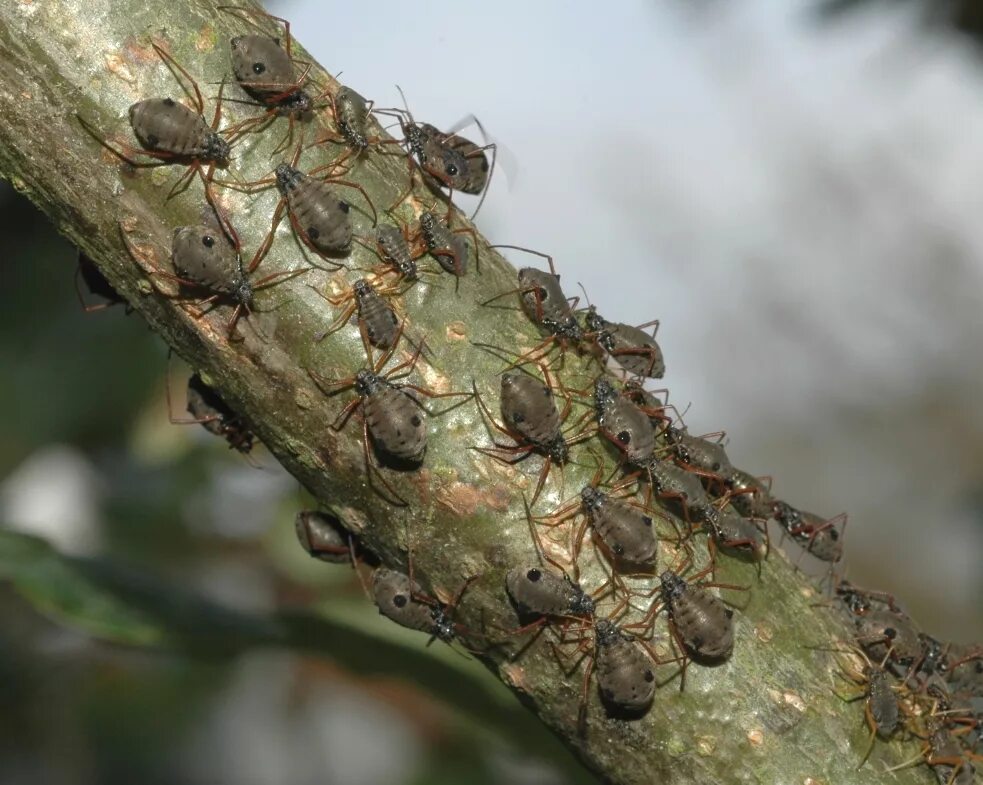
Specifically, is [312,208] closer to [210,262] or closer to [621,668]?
[210,262]

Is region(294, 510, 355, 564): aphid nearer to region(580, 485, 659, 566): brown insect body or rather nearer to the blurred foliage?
region(580, 485, 659, 566): brown insect body

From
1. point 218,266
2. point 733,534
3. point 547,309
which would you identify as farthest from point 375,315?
point 733,534

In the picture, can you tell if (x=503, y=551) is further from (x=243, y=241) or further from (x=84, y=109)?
(x=84, y=109)

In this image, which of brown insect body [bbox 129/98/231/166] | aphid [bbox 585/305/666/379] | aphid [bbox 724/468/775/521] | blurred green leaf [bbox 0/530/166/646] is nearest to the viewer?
brown insect body [bbox 129/98/231/166]

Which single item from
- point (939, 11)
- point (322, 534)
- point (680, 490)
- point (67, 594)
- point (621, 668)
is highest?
point (939, 11)

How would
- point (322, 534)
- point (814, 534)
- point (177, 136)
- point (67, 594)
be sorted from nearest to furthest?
point (177, 136) → point (322, 534) → point (67, 594) → point (814, 534)

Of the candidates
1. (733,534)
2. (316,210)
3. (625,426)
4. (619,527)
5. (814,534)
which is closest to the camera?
(316,210)

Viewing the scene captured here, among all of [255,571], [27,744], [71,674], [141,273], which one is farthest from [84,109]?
[27,744]

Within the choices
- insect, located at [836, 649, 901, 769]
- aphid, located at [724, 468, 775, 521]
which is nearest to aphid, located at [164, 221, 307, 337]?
aphid, located at [724, 468, 775, 521]

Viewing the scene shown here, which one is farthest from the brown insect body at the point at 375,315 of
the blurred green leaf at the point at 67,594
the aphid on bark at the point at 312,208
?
the blurred green leaf at the point at 67,594
